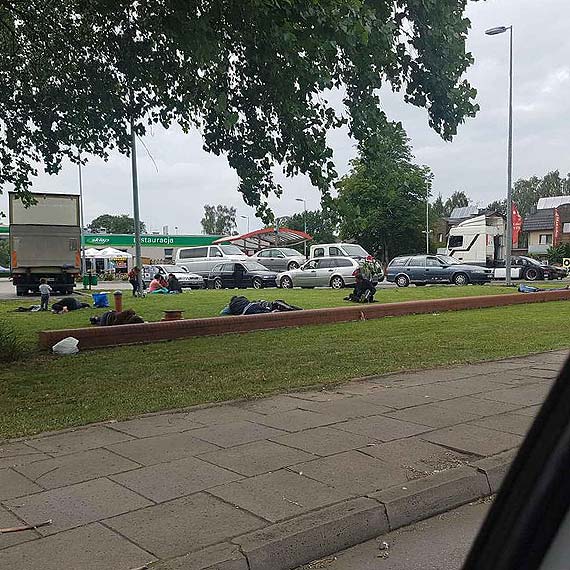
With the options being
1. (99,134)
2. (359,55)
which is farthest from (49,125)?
(359,55)

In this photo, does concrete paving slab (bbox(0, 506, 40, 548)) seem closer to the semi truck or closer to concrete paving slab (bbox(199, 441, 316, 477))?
concrete paving slab (bbox(199, 441, 316, 477))

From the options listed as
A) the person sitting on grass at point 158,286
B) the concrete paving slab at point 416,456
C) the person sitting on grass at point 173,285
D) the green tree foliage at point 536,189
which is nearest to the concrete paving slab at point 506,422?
the concrete paving slab at point 416,456

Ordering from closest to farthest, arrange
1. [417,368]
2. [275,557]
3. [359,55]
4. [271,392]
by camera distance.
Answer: [275,557] → [271,392] → [359,55] → [417,368]

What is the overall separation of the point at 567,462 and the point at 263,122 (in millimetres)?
9703

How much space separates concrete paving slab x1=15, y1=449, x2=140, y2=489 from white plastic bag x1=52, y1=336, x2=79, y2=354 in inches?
229

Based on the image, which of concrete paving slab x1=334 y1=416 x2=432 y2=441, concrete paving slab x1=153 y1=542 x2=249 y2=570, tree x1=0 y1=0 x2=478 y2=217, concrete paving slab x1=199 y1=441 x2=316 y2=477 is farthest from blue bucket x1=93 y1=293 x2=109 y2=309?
concrete paving slab x1=153 y1=542 x2=249 y2=570

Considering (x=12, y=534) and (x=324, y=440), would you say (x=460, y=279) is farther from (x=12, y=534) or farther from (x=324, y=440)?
(x=12, y=534)

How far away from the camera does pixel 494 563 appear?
1.02 metres

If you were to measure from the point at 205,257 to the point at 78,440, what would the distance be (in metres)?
32.7

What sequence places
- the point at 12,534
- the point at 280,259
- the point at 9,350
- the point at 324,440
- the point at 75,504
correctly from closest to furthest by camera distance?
the point at 12,534 < the point at 75,504 < the point at 324,440 < the point at 9,350 < the point at 280,259

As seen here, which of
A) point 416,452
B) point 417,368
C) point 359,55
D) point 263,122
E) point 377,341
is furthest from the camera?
point 377,341

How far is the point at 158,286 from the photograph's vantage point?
28031mm

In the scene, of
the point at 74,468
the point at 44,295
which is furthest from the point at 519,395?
the point at 44,295

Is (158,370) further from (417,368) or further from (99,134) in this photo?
(99,134)
